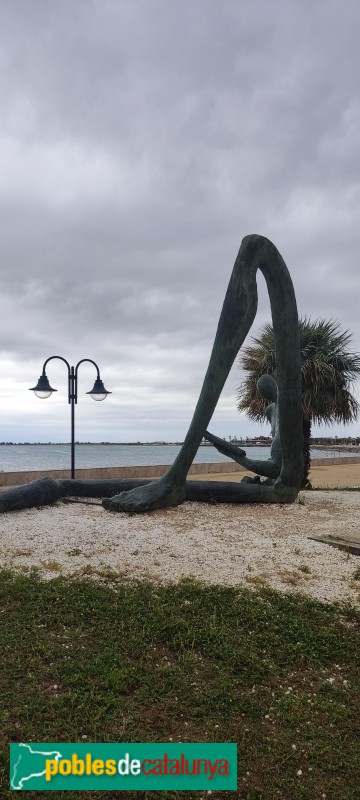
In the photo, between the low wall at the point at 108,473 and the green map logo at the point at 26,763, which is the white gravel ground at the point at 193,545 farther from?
the low wall at the point at 108,473

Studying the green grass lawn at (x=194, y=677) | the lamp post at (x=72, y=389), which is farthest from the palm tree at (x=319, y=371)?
the green grass lawn at (x=194, y=677)

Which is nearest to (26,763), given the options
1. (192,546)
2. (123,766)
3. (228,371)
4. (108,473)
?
(123,766)

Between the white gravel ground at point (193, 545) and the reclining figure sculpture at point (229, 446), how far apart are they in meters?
0.25

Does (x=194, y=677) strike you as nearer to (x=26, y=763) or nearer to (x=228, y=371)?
(x=26, y=763)

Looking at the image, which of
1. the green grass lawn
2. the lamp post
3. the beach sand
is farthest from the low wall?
the green grass lawn

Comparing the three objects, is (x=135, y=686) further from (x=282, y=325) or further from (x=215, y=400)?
(x=282, y=325)

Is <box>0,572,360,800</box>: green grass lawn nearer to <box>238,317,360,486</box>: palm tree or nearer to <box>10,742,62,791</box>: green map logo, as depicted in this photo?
<box>10,742,62,791</box>: green map logo

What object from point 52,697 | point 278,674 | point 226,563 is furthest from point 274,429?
point 52,697

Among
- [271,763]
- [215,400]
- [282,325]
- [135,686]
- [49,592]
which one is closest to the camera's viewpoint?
[271,763]

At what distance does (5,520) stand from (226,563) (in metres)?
3.60

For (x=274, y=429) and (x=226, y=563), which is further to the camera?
(x=274, y=429)

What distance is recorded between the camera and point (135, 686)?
3.11m

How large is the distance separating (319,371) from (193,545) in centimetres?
976

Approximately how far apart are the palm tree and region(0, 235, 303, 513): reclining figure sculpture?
222 inches
